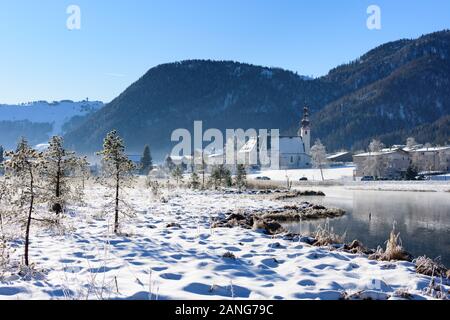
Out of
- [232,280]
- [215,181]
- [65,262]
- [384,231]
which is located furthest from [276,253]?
[215,181]

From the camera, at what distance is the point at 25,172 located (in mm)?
8867

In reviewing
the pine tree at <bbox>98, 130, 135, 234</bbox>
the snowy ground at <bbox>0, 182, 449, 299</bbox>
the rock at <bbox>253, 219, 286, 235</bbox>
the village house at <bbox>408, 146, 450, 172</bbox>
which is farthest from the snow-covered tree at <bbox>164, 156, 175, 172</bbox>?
the snowy ground at <bbox>0, 182, 449, 299</bbox>

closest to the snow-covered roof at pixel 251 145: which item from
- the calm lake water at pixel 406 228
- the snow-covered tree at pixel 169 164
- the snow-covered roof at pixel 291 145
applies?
the snow-covered roof at pixel 291 145

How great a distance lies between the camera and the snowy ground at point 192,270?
6605 millimetres

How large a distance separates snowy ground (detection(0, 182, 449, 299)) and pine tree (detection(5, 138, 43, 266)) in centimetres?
138

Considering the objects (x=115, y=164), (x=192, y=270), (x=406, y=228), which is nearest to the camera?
(x=192, y=270)

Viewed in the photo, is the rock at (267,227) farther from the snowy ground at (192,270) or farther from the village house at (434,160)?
the village house at (434,160)

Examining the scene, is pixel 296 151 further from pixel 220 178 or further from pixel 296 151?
pixel 220 178

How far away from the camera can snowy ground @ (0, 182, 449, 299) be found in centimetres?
661

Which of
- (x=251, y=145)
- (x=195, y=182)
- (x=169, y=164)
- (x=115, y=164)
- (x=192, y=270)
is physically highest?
(x=251, y=145)

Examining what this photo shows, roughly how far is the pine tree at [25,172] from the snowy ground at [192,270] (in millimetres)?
1383

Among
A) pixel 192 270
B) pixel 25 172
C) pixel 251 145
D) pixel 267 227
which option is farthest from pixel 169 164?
pixel 192 270

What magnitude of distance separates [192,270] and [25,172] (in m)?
4.55
